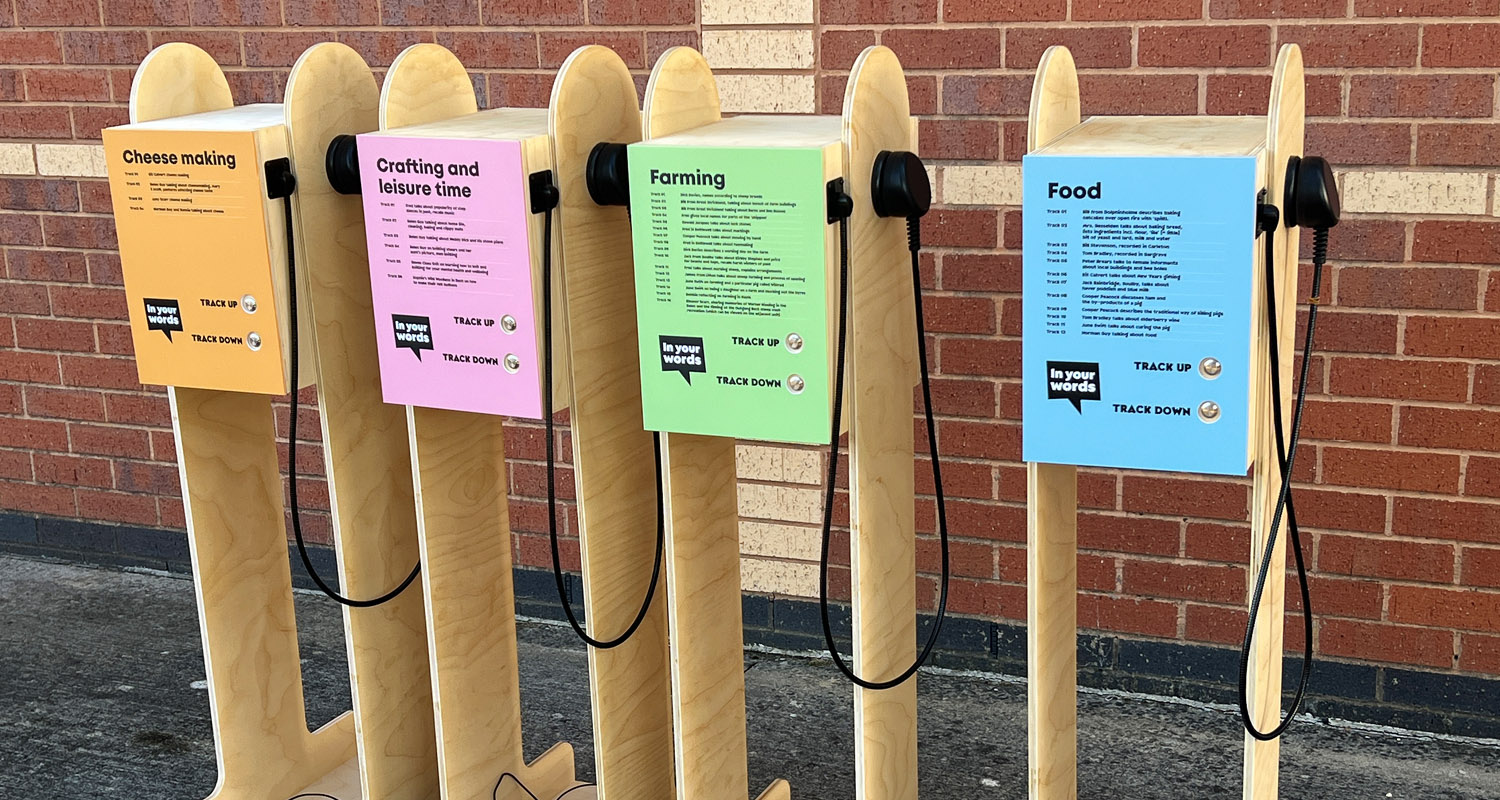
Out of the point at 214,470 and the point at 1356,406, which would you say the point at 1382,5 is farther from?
the point at 214,470

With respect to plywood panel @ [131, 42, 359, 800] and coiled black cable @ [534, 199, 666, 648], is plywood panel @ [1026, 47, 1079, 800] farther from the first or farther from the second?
plywood panel @ [131, 42, 359, 800]

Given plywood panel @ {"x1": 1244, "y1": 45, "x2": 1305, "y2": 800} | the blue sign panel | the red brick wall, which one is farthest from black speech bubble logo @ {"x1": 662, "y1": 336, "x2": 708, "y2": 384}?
the red brick wall

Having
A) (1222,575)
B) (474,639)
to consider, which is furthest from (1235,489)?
(474,639)

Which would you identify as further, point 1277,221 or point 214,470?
point 214,470

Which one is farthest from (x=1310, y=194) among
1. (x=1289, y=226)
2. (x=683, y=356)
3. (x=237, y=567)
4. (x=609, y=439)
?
(x=237, y=567)

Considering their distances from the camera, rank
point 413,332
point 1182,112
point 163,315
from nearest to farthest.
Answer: point 413,332 → point 163,315 → point 1182,112

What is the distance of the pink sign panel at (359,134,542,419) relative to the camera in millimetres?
A: 2312

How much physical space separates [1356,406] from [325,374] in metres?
2.06

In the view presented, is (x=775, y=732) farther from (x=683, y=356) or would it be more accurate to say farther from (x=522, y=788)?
(x=683, y=356)

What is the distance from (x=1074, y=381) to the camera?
213 cm

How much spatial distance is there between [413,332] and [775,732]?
140cm

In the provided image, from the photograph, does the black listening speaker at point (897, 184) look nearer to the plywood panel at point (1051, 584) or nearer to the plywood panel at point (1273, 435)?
the plywood panel at point (1051, 584)

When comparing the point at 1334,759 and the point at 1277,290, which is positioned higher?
the point at 1277,290

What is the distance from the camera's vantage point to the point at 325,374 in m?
2.59
